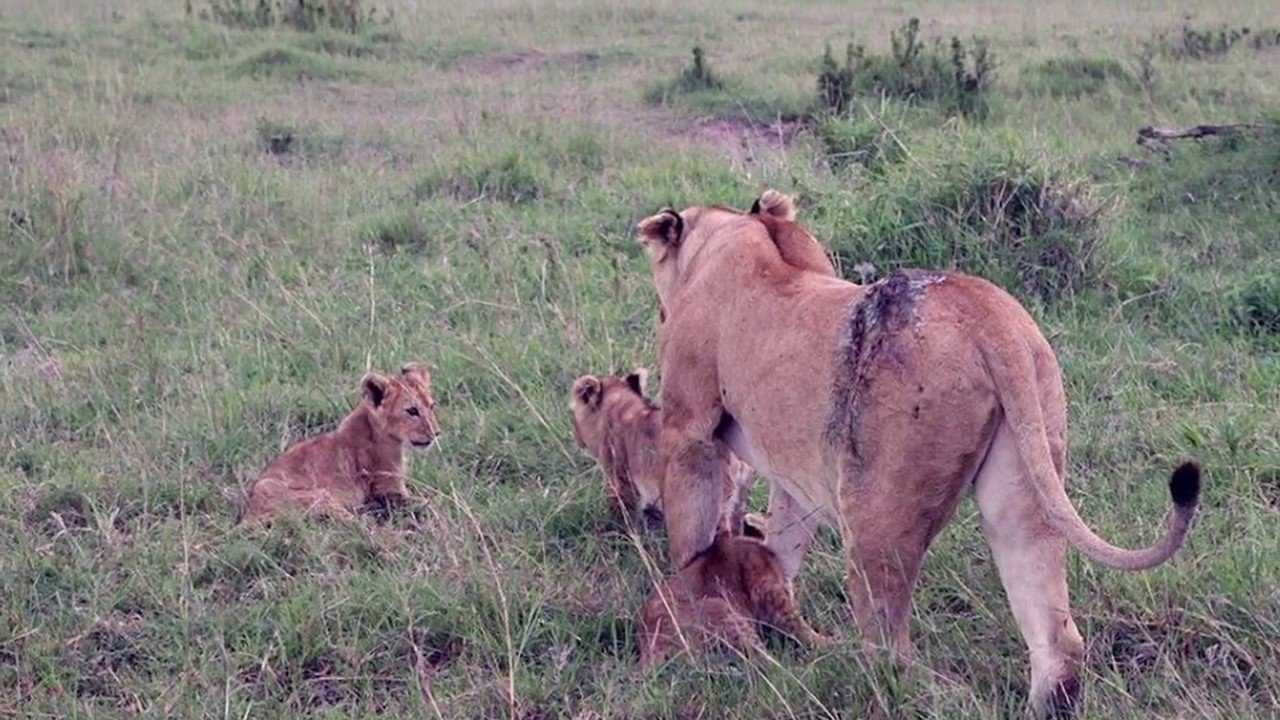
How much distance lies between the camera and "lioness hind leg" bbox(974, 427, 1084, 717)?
3.17 meters

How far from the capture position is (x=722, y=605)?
3.86m

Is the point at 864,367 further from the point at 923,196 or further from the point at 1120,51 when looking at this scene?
the point at 1120,51

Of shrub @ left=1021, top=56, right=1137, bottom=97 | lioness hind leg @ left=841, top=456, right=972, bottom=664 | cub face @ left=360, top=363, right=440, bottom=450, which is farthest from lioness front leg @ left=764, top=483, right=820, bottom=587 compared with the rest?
shrub @ left=1021, top=56, right=1137, bottom=97

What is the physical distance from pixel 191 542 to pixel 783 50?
9623 millimetres

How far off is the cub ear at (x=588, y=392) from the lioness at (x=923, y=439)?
1392 millimetres

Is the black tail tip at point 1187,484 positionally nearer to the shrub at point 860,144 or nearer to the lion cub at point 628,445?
the lion cub at point 628,445

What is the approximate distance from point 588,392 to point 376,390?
0.71 meters

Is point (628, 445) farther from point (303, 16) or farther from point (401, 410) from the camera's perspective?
point (303, 16)

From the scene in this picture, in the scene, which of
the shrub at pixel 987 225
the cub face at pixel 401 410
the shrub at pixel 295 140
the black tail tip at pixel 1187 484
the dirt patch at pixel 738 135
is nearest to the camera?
the black tail tip at pixel 1187 484

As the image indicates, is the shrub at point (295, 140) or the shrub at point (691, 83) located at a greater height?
the shrub at point (691, 83)

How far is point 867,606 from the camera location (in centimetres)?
337


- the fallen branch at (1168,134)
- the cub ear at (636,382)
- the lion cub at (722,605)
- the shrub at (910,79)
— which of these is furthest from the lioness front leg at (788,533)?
the shrub at (910,79)

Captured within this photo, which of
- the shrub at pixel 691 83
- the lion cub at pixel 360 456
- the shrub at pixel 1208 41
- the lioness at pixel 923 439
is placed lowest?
the lion cub at pixel 360 456

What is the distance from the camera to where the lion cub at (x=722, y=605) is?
12.4 feet
